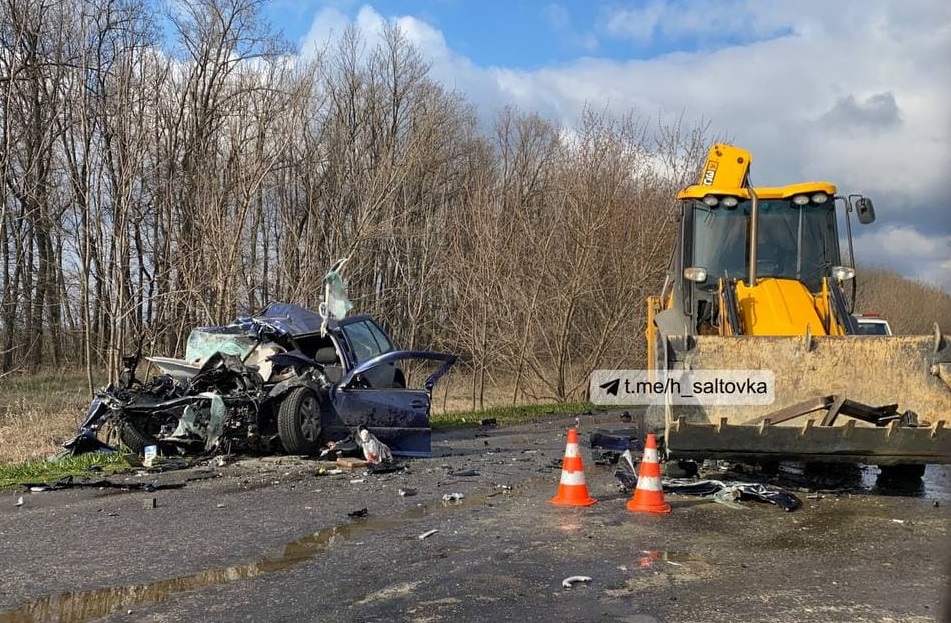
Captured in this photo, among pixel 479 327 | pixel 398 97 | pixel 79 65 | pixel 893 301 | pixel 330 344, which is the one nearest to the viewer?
pixel 330 344

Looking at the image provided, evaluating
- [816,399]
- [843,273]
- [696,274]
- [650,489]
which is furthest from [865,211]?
[650,489]

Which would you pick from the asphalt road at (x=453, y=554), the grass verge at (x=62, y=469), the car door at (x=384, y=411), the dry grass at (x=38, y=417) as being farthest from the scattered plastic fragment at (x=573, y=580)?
Answer: the dry grass at (x=38, y=417)

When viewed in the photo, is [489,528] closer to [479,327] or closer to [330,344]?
[330,344]

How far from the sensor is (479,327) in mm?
20531

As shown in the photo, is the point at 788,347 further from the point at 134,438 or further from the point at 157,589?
the point at 134,438

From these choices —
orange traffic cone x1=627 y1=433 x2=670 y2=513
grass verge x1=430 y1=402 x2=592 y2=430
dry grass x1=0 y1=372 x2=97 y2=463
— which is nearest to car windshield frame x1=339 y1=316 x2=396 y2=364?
grass verge x1=430 y1=402 x2=592 y2=430

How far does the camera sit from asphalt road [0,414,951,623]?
424 cm

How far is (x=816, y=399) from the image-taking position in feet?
23.3

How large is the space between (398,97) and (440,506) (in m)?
27.5

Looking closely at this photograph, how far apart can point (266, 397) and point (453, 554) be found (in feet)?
15.2

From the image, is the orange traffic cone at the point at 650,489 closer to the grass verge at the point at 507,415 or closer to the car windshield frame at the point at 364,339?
the car windshield frame at the point at 364,339

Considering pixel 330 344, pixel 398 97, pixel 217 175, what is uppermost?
pixel 398 97

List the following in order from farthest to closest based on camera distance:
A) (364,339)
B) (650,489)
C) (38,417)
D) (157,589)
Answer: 1. (38,417)
2. (364,339)
3. (650,489)
4. (157,589)

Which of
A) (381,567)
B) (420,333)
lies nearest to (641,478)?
(381,567)
